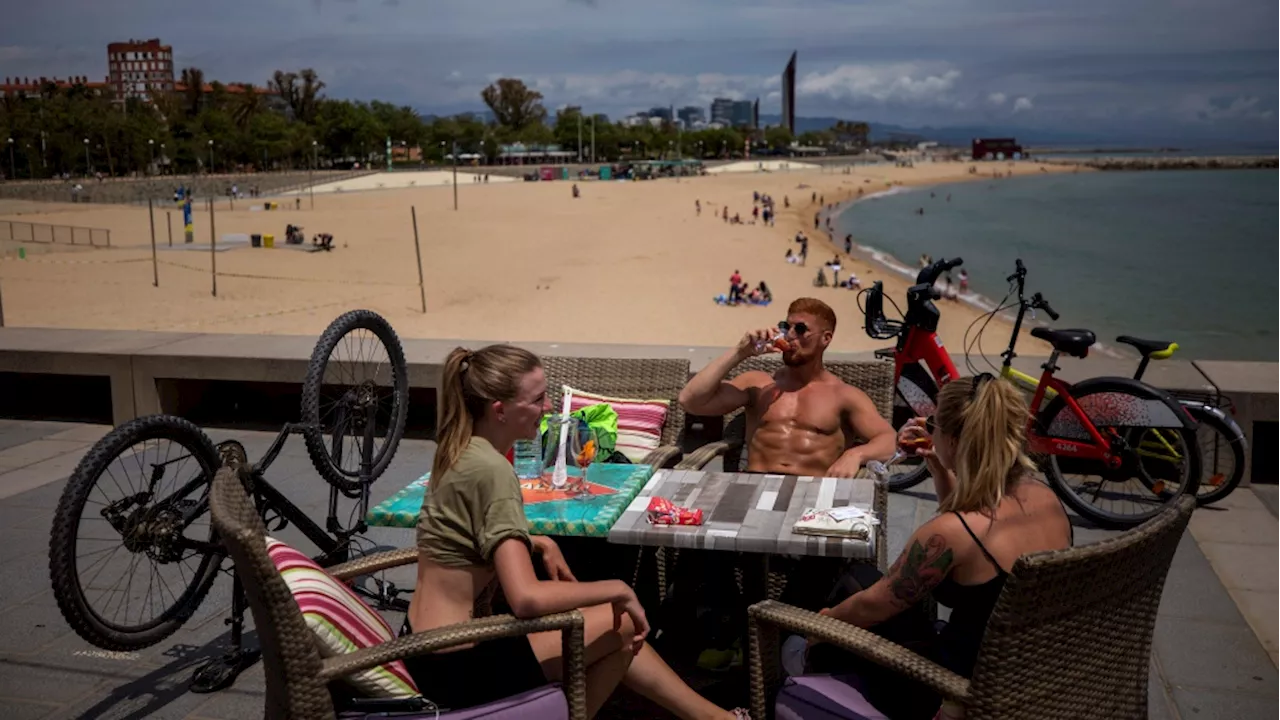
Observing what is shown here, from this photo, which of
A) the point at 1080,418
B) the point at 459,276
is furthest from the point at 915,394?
the point at 459,276

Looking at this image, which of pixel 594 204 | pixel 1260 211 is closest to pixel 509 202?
pixel 594 204

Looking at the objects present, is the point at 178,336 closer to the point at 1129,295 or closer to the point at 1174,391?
the point at 1174,391

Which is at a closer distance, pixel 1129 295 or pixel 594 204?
pixel 1129 295

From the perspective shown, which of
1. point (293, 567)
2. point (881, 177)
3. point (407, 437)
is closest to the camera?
point (293, 567)

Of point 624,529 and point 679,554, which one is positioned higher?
point 624,529

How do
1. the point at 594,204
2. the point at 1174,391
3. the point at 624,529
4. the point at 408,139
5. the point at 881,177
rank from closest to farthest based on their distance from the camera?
the point at 624,529
the point at 1174,391
the point at 594,204
the point at 881,177
the point at 408,139

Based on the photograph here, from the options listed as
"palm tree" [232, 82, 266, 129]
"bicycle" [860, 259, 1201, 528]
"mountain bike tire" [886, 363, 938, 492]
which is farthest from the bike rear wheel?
"palm tree" [232, 82, 266, 129]

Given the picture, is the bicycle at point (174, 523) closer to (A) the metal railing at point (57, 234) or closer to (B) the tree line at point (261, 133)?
(A) the metal railing at point (57, 234)

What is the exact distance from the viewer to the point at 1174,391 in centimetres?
564

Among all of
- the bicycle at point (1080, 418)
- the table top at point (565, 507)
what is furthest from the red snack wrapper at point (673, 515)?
the bicycle at point (1080, 418)

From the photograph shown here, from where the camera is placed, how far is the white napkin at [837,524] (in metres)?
2.93

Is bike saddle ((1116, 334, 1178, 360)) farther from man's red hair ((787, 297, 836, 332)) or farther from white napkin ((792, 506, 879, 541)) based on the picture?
white napkin ((792, 506, 879, 541))

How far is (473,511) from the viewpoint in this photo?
256cm

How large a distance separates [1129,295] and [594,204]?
33.0 meters
